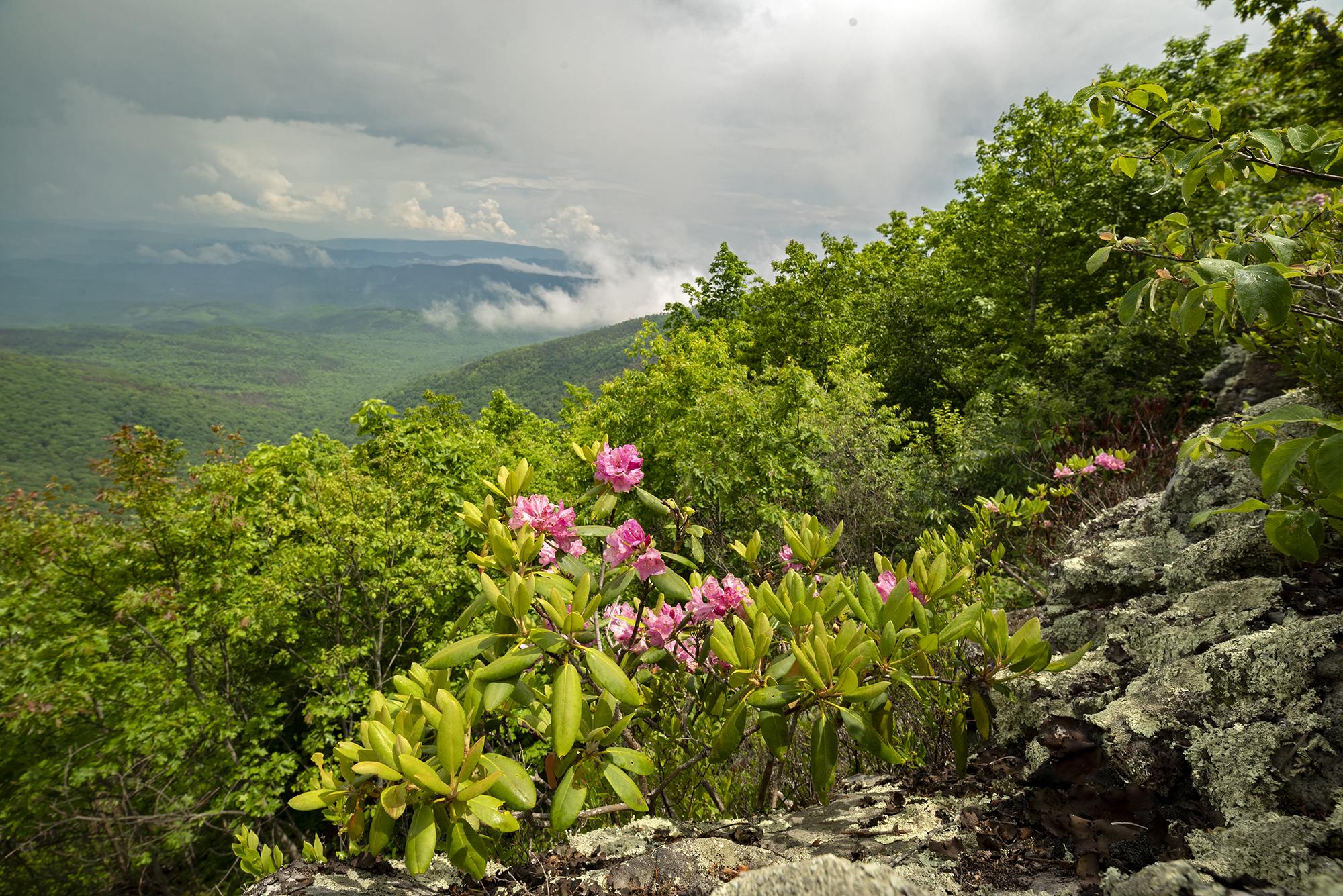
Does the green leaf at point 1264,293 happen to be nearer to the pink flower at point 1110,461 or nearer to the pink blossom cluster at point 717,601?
the pink blossom cluster at point 717,601

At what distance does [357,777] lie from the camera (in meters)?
1.16

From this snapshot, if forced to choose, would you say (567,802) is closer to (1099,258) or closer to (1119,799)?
(1119,799)

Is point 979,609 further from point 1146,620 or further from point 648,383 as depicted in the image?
point 648,383

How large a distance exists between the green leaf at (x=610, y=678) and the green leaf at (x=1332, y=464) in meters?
1.25

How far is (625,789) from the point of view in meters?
1.24

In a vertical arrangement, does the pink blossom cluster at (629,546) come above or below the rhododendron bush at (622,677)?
above

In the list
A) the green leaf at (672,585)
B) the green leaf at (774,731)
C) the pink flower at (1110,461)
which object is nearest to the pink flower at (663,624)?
the green leaf at (672,585)

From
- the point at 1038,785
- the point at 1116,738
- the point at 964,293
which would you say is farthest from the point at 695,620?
the point at 964,293

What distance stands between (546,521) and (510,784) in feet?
2.49

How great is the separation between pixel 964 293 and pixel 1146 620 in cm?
1562

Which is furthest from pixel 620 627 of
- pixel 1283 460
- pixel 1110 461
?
pixel 1110 461

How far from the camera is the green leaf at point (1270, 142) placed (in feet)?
4.34

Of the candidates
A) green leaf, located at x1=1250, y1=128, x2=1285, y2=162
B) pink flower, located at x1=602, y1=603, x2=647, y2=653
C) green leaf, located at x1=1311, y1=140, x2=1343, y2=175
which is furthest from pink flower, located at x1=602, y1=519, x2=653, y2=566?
green leaf, located at x1=1311, y1=140, x2=1343, y2=175

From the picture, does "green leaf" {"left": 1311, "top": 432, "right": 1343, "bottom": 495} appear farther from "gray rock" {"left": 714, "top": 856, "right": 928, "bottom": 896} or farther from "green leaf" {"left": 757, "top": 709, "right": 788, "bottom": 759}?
"green leaf" {"left": 757, "top": 709, "right": 788, "bottom": 759}
